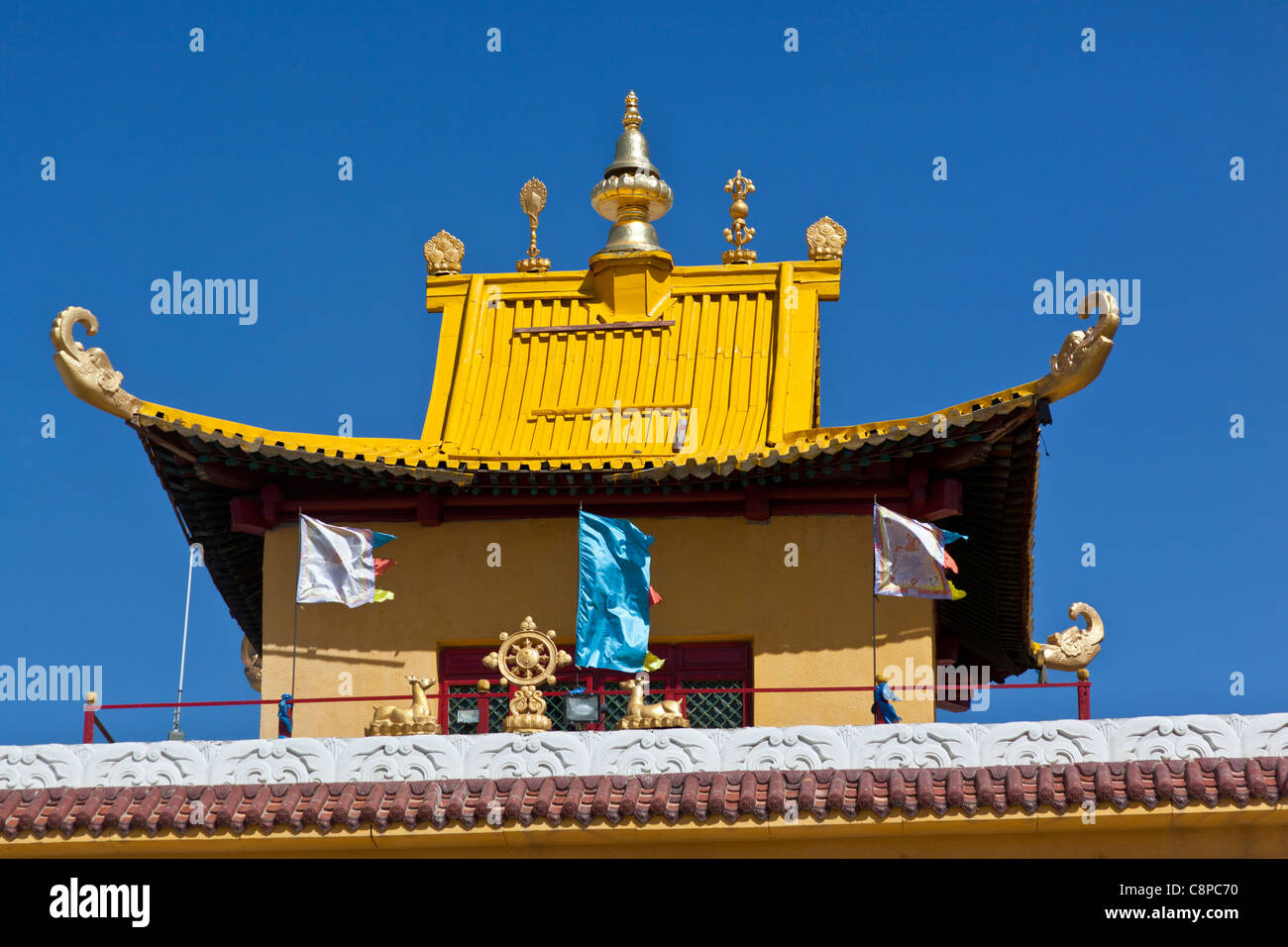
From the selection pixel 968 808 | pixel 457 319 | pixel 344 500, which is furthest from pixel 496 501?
pixel 968 808

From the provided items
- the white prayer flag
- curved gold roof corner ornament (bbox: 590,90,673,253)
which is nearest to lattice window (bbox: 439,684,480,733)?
the white prayer flag

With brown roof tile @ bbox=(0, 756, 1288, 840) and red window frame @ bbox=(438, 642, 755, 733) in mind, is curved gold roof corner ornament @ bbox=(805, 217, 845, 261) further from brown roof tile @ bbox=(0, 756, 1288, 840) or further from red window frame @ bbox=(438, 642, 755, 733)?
brown roof tile @ bbox=(0, 756, 1288, 840)

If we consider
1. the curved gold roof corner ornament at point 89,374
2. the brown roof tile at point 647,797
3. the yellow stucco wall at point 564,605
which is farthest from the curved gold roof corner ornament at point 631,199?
the brown roof tile at point 647,797

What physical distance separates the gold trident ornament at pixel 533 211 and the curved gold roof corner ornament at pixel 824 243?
3085 mm

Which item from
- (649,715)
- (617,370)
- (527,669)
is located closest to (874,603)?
(649,715)

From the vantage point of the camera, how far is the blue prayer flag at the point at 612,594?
20203 mm

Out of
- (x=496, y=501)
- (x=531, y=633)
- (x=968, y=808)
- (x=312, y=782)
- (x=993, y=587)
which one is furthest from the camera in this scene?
(x=993, y=587)

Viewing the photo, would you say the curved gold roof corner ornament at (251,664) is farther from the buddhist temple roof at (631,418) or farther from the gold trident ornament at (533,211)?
the gold trident ornament at (533,211)

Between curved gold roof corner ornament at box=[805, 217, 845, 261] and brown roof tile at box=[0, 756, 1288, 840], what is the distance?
9.25 meters

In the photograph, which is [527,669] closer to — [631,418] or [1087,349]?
[631,418]

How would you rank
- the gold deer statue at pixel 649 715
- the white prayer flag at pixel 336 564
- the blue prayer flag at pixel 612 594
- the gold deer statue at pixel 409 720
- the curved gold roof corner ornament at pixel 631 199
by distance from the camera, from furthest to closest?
the curved gold roof corner ornament at pixel 631 199, the white prayer flag at pixel 336 564, the blue prayer flag at pixel 612 594, the gold deer statue at pixel 409 720, the gold deer statue at pixel 649 715
